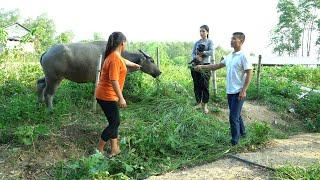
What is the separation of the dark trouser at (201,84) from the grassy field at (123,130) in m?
0.31

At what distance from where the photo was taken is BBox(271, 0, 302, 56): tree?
152ft

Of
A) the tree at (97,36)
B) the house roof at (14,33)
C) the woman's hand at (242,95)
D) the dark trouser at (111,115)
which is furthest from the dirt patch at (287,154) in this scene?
the tree at (97,36)

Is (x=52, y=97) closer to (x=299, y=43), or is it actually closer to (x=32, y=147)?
(x=32, y=147)

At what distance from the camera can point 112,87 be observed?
16.3 ft

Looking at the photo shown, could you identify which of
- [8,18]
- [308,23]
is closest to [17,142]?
[308,23]

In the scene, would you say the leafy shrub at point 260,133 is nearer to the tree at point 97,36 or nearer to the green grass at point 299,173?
the green grass at point 299,173

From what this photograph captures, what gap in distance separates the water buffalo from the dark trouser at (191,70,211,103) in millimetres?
2066

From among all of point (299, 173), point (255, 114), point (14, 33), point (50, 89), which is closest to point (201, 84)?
point (255, 114)

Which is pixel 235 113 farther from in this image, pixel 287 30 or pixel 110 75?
pixel 287 30

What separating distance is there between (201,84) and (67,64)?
274cm

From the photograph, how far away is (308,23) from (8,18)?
49.2 m

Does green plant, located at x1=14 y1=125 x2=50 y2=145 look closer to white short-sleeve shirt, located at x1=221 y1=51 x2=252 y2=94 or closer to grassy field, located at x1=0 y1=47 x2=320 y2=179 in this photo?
grassy field, located at x1=0 y1=47 x2=320 y2=179

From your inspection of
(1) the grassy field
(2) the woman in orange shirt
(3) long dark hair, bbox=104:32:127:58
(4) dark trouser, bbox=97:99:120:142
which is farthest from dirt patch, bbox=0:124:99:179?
(3) long dark hair, bbox=104:32:127:58

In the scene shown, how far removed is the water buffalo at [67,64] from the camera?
7.57 meters
